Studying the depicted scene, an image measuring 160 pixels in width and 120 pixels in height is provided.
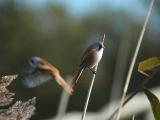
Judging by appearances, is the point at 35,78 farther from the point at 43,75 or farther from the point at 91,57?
the point at 91,57

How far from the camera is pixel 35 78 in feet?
6.96

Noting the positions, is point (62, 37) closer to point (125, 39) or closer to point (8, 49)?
point (8, 49)

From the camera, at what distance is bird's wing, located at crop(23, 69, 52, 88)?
6.82 feet

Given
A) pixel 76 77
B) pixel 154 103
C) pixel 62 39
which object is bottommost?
pixel 62 39

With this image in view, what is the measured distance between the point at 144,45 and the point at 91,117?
25.3 meters

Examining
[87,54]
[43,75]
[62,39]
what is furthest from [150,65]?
[62,39]

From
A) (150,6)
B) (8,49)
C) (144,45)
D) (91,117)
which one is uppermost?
(150,6)

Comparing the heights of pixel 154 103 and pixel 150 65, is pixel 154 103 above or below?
below

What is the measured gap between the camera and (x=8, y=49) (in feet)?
92.3

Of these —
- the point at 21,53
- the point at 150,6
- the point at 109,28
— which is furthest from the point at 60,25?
the point at 150,6

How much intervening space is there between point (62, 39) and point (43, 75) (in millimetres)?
30160

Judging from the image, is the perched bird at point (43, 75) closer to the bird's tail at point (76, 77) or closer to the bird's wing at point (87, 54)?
the bird's tail at point (76, 77)

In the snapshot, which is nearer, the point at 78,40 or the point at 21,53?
the point at 21,53

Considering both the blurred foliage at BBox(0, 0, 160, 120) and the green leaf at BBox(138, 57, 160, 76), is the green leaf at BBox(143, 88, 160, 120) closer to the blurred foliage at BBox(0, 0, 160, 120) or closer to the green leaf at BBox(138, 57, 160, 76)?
the green leaf at BBox(138, 57, 160, 76)
